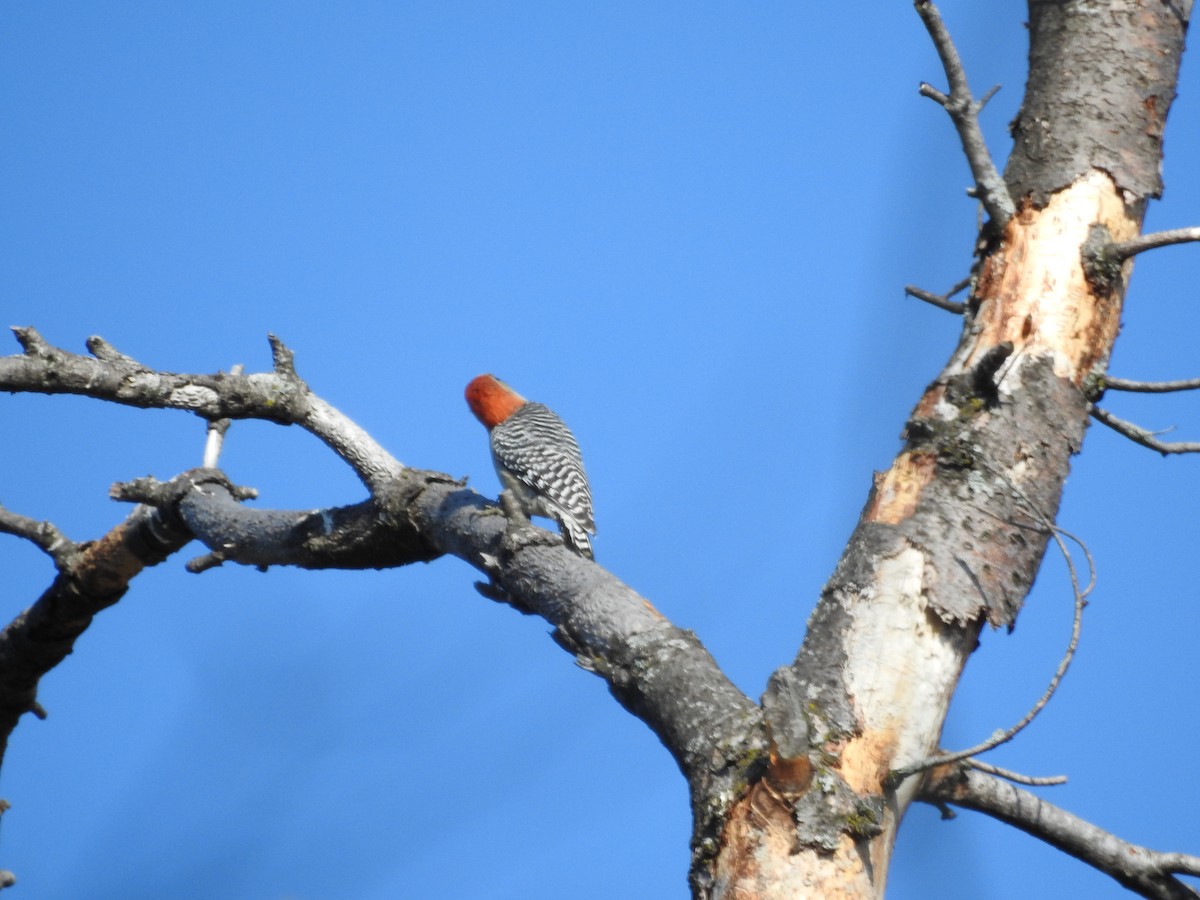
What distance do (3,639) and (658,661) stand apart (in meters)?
3.28

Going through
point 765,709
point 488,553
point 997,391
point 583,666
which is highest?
point 997,391

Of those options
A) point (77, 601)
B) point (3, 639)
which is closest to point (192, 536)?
point (77, 601)

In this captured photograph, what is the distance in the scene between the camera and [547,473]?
600cm

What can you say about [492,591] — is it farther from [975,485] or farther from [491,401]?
[491,401]

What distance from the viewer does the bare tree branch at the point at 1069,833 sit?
2674 millimetres

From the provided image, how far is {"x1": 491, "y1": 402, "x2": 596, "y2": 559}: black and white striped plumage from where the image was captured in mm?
5824

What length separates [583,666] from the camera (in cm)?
276

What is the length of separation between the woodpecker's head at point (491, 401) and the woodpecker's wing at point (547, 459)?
397 millimetres

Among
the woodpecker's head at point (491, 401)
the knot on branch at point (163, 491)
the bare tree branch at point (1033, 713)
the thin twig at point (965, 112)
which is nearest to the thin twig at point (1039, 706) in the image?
the bare tree branch at point (1033, 713)

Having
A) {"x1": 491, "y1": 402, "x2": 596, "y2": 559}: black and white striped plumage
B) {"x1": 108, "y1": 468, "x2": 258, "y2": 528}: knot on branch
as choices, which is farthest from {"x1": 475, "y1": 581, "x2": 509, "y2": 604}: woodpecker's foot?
{"x1": 491, "y1": 402, "x2": 596, "y2": 559}: black and white striped plumage

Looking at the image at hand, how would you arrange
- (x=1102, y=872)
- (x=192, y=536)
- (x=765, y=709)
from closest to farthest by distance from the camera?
(x=765, y=709) < (x=1102, y=872) < (x=192, y=536)

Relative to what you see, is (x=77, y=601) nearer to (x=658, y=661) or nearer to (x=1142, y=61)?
(x=658, y=661)

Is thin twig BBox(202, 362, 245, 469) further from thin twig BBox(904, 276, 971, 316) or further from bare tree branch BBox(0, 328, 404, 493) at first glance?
thin twig BBox(904, 276, 971, 316)

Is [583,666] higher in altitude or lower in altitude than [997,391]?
lower
